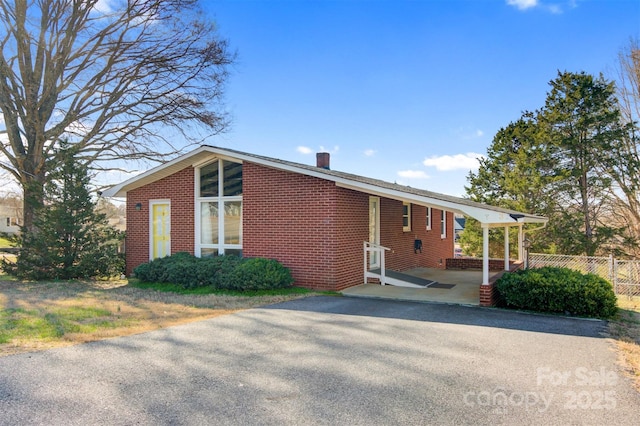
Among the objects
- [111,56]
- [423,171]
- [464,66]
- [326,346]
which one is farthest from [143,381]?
[423,171]

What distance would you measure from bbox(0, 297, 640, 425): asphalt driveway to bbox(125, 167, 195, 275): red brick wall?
6.50m

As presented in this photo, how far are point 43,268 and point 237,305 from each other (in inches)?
321

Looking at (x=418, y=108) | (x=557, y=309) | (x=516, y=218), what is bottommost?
(x=557, y=309)

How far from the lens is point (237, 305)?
29.3ft

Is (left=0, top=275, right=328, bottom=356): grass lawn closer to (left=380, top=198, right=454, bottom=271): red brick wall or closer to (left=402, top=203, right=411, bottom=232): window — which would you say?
(left=380, top=198, right=454, bottom=271): red brick wall

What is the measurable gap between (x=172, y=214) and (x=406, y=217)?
8274 mm

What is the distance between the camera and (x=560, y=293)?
837 cm

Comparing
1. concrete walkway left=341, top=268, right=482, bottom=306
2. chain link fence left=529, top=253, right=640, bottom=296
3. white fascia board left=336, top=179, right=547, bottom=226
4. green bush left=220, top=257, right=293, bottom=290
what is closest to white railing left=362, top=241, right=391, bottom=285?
concrete walkway left=341, top=268, right=482, bottom=306

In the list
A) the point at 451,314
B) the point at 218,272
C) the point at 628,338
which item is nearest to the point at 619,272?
the point at 628,338

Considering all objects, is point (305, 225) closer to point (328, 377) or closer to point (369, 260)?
point (369, 260)

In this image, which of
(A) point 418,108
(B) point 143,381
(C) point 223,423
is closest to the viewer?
(C) point 223,423

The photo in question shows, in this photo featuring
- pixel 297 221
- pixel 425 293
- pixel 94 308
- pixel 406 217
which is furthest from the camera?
pixel 406 217

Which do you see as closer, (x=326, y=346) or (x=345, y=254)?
(x=326, y=346)

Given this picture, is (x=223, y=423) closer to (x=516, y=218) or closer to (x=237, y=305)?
(x=237, y=305)
